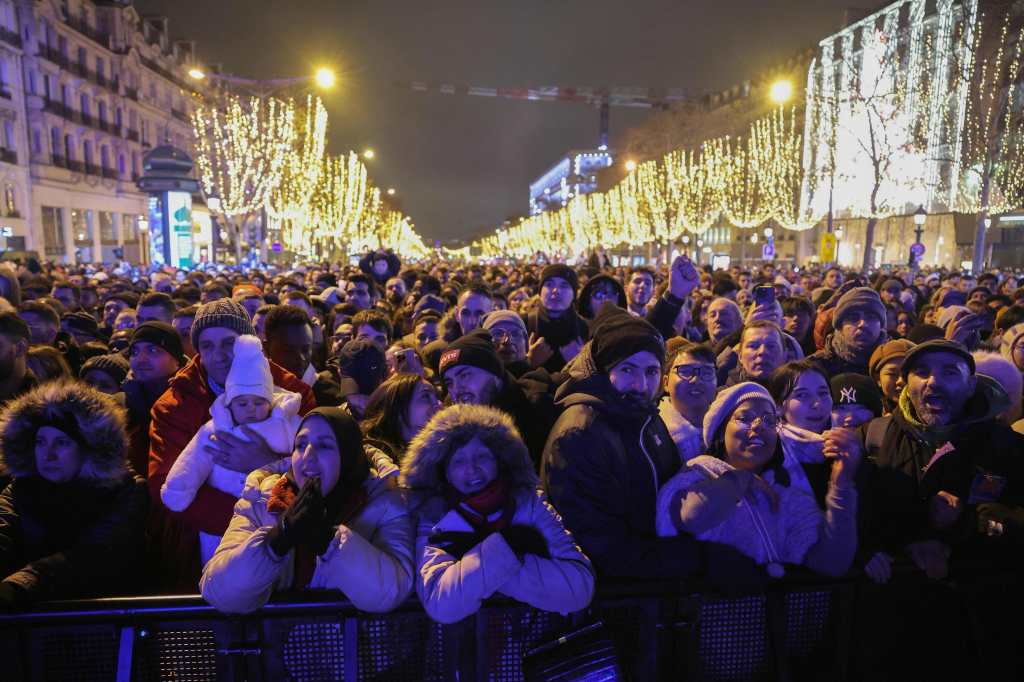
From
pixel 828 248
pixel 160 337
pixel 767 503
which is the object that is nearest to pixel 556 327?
pixel 160 337

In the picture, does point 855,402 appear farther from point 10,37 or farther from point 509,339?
point 10,37

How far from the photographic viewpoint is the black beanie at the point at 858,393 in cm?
404

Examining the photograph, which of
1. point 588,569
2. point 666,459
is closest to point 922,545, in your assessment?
point 666,459

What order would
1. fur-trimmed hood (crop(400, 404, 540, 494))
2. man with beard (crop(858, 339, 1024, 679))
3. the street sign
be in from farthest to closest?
the street sign, man with beard (crop(858, 339, 1024, 679)), fur-trimmed hood (crop(400, 404, 540, 494))

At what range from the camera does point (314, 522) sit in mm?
2207

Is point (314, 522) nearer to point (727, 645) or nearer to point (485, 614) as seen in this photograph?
point (485, 614)

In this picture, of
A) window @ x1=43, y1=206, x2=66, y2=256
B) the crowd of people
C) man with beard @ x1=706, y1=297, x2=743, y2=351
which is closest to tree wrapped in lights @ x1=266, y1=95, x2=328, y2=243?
window @ x1=43, y1=206, x2=66, y2=256

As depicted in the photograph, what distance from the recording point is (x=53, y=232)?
39562mm

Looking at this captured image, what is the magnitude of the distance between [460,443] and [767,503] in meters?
1.33

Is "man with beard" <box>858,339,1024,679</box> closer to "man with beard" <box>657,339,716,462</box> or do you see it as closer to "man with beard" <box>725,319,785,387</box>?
"man with beard" <box>657,339,716,462</box>

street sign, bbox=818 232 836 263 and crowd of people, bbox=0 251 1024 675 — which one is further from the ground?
street sign, bbox=818 232 836 263

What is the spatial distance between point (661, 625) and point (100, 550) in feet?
7.85

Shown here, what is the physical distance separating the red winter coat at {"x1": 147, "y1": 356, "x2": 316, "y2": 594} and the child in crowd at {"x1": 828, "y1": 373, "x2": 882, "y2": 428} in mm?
3500

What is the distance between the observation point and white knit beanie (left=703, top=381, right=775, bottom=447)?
2.88 meters
